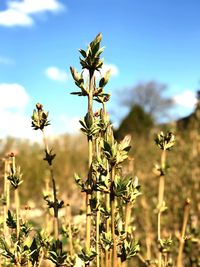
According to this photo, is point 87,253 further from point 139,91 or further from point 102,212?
point 139,91

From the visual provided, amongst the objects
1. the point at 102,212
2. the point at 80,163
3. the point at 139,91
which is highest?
the point at 139,91

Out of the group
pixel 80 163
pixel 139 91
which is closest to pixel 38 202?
pixel 80 163

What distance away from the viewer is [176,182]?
7348mm

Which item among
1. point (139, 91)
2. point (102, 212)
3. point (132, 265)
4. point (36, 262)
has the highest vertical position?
point (139, 91)

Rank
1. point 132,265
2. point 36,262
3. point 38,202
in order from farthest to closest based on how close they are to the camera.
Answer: point 38,202 < point 132,265 < point 36,262

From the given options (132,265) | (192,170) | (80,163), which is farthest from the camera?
(80,163)

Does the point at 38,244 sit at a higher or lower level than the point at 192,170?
lower

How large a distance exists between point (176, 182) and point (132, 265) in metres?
2.29

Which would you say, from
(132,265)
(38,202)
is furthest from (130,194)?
(38,202)

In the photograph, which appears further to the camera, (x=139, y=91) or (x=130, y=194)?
(x=139, y=91)

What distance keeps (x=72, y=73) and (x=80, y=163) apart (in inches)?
690

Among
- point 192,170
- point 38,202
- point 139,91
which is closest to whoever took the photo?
point 192,170

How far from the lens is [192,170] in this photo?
7.21 metres

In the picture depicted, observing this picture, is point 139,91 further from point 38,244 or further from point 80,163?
point 38,244
